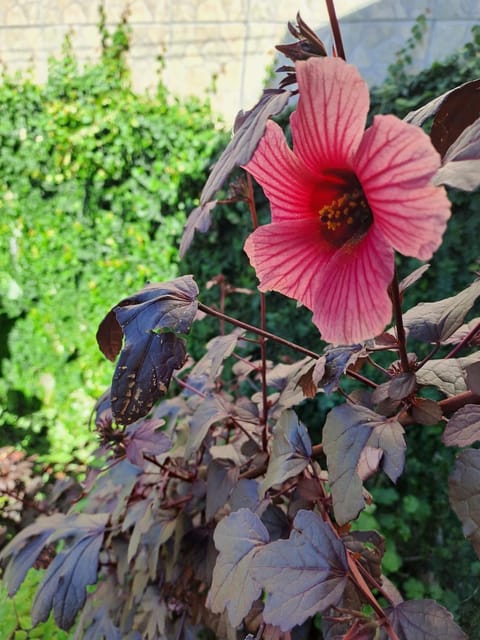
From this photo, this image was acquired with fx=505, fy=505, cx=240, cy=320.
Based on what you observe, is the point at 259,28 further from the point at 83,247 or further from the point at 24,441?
the point at 24,441

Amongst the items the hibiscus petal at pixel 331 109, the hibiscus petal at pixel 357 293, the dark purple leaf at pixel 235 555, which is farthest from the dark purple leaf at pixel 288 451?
the hibiscus petal at pixel 331 109

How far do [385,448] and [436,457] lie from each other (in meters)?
1.62

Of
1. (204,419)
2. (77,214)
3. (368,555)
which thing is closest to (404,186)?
(368,555)

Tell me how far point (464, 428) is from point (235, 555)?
0.32 meters

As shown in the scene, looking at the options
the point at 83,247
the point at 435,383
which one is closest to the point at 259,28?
the point at 83,247

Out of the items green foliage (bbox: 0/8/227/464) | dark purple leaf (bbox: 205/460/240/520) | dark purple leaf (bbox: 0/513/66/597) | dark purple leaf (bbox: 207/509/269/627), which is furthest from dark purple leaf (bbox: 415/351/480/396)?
green foliage (bbox: 0/8/227/464)

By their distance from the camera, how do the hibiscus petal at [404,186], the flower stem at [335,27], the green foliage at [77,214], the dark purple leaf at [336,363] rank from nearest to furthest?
the hibiscus petal at [404,186] → the flower stem at [335,27] → the dark purple leaf at [336,363] → the green foliage at [77,214]

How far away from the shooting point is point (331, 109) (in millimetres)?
410

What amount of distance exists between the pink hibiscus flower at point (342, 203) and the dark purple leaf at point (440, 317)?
172 millimetres

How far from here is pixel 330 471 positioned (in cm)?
54

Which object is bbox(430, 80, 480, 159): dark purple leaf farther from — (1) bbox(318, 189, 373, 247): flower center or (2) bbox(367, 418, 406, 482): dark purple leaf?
(2) bbox(367, 418, 406, 482): dark purple leaf

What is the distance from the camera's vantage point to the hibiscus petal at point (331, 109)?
40 centimetres

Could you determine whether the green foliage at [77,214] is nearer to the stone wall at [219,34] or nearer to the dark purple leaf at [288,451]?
the stone wall at [219,34]

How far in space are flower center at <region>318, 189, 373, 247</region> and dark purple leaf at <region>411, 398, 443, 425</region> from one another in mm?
231
